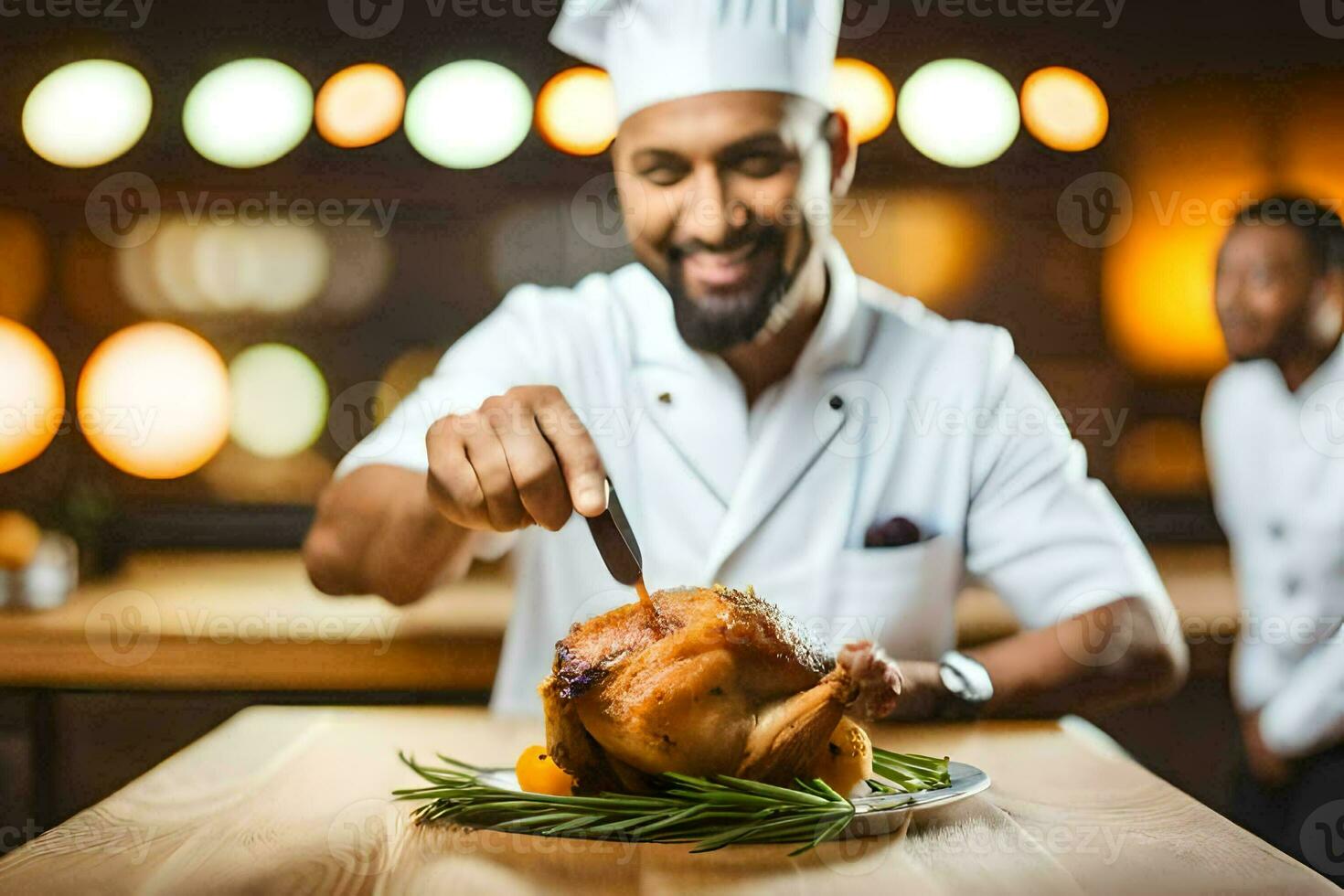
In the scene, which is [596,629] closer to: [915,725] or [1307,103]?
[915,725]

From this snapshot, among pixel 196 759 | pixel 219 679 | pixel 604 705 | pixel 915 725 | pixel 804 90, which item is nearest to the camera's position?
pixel 604 705


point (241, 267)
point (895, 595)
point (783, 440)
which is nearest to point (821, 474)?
point (783, 440)

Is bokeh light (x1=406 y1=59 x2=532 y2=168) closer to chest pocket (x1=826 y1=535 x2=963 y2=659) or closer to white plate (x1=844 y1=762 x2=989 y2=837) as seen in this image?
chest pocket (x1=826 y1=535 x2=963 y2=659)

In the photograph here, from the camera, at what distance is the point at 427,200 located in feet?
6.61

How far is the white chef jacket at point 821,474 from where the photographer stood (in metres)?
1.82

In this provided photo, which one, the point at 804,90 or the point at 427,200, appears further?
the point at 427,200

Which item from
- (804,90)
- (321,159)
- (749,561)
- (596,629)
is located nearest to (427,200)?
(321,159)

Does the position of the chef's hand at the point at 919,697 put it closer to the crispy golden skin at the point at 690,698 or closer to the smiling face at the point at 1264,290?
the crispy golden skin at the point at 690,698

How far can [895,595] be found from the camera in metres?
1.85

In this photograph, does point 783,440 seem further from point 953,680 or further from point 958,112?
point 958,112

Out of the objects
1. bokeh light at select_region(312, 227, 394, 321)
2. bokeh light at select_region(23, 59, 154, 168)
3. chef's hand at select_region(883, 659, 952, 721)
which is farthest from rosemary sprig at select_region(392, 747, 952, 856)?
bokeh light at select_region(23, 59, 154, 168)

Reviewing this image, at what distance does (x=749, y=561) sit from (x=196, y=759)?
2.84 feet

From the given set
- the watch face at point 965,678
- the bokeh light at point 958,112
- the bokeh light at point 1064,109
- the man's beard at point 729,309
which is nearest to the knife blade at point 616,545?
the watch face at point 965,678

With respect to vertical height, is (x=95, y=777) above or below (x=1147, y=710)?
below
